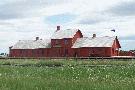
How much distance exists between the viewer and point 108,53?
8181cm

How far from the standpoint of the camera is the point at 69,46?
88750mm

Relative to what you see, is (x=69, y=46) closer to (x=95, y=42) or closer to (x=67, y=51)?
(x=67, y=51)

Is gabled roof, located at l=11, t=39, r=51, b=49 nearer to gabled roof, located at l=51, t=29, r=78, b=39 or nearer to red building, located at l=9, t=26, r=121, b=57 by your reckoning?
red building, located at l=9, t=26, r=121, b=57

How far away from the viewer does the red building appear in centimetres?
8344

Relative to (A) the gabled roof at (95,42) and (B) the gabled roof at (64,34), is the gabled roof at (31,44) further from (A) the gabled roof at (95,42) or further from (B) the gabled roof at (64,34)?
(A) the gabled roof at (95,42)

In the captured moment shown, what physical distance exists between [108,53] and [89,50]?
4.44 m

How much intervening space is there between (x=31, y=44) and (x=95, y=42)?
1891 cm

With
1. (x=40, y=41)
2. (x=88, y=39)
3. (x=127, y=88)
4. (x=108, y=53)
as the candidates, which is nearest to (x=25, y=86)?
(x=127, y=88)

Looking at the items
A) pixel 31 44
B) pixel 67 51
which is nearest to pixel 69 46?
pixel 67 51

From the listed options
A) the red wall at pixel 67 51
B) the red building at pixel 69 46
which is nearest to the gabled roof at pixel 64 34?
the red building at pixel 69 46

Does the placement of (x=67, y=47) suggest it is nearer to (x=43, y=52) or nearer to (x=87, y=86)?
(x=43, y=52)

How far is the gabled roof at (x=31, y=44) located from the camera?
94.6 m

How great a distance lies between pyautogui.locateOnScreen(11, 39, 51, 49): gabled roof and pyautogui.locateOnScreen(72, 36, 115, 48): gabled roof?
27.8 ft

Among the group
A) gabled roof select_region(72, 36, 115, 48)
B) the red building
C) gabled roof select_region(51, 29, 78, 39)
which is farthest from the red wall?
gabled roof select_region(51, 29, 78, 39)
